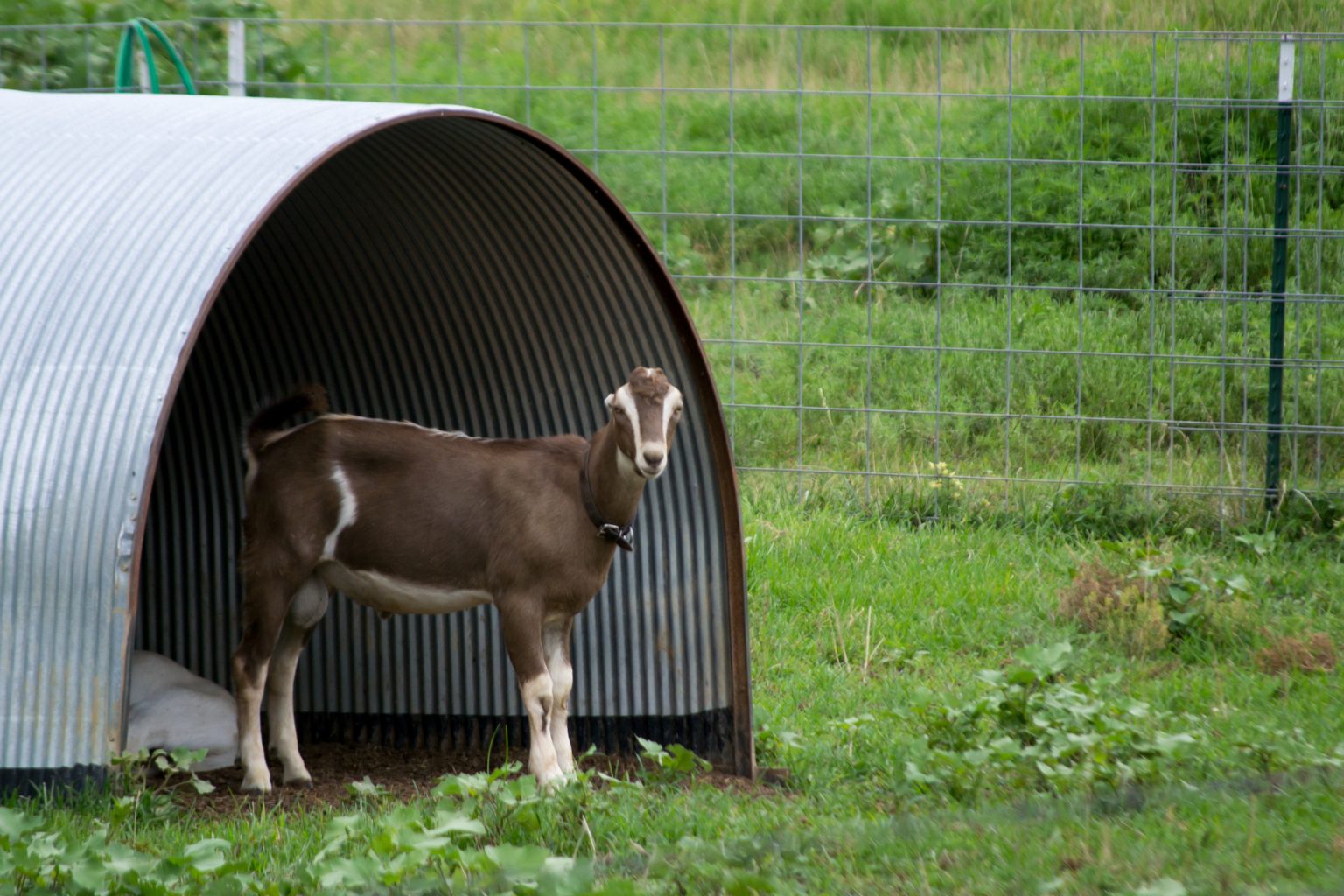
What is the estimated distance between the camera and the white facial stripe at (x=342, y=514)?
5785 mm

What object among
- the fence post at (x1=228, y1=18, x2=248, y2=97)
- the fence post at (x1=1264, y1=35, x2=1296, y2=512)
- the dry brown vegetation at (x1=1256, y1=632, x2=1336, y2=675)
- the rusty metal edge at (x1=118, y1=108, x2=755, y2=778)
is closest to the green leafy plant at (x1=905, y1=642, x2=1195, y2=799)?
the rusty metal edge at (x1=118, y1=108, x2=755, y2=778)

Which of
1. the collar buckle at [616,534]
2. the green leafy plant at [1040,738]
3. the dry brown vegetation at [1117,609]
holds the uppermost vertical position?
the collar buckle at [616,534]

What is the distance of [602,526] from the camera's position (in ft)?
18.4

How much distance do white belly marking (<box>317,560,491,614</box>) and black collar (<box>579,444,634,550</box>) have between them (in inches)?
19.1

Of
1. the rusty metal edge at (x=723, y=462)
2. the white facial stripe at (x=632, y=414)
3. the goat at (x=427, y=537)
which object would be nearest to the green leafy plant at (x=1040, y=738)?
the rusty metal edge at (x=723, y=462)

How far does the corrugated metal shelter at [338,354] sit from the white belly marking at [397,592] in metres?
0.67

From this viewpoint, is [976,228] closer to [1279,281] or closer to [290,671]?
[1279,281]

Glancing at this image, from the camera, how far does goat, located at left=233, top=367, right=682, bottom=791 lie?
560cm

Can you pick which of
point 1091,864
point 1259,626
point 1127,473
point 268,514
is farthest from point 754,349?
point 1091,864

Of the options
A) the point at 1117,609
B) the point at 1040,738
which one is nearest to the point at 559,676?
Answer: the point at 1040,738

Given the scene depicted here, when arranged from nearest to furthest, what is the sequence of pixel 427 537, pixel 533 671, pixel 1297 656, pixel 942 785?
pixel 942 785 → pixel 533 671 → pixel 427 537 → pixel 1297 656

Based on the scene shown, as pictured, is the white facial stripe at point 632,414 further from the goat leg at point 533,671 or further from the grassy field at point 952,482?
the grassy field at point 952,482

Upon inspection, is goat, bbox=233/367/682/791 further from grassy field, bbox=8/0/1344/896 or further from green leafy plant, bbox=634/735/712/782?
grassy field, bbox=8/0/1344/896

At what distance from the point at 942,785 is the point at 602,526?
4.84 feet
